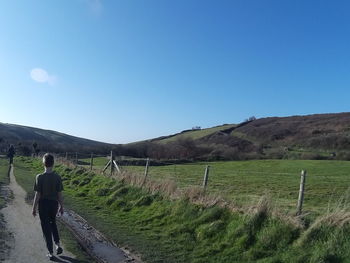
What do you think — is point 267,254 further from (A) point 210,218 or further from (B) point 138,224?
(B) point 138,224

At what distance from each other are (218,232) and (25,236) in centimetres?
464

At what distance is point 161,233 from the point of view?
1144 centimetres

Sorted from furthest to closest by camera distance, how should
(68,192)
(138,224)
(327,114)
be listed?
(327,114)
(68,192)
(138,224)

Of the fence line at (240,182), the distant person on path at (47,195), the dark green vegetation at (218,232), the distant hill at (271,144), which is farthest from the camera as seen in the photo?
the distant hill at (271,144)

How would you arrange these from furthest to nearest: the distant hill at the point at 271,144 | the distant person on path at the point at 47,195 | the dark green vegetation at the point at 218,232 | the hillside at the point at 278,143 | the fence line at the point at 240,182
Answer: the distant hill at the point at 271,144 → the hillside at the point at 278,143 → the fence line at the point at 240,182 → the distant person on path at the point at 47,195 → the dark green vegetation at the point at 218,232

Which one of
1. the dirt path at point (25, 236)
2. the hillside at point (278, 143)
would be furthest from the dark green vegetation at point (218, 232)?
the hillside at point (278, 143)

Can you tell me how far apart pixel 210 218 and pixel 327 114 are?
Answer: 304 feet

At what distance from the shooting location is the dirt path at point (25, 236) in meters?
8.36

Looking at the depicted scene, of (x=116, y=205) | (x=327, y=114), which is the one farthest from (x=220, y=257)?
(x=327, y=114)

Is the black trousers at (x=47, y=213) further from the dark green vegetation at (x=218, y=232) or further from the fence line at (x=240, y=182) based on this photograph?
the fence line at (x=240, y=182)

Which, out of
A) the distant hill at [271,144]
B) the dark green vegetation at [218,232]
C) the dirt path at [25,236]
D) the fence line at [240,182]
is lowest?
the dirt path at [25,236]

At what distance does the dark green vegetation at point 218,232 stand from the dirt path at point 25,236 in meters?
1.76

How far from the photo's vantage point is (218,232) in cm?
1046

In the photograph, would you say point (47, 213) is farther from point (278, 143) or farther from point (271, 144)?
point (271, 144)
